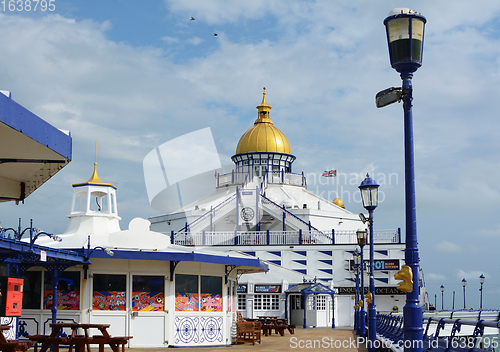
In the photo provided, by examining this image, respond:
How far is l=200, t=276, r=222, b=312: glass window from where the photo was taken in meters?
18.9

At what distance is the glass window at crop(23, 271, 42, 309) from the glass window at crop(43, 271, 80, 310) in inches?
8.1

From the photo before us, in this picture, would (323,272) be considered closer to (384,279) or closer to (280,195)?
(384,279)

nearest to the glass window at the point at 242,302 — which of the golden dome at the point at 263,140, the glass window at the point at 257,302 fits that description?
the glass window at the point at 257,302

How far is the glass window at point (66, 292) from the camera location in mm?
17625

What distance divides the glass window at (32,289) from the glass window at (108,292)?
1571mm

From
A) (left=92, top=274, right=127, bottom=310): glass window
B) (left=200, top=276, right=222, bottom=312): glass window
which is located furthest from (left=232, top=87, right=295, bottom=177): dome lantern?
(left=92, top=274, right=127, bottom=310): glass window

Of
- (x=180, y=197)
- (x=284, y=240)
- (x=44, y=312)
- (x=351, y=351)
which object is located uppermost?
(x=180, y=197)

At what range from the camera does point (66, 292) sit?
1769 centimetres

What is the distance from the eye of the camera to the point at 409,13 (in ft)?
30.0

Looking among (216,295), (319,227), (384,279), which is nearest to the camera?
(216,295)

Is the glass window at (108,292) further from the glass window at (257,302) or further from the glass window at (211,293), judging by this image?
the glass window at (257,302)

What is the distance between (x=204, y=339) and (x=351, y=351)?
14.1 ft

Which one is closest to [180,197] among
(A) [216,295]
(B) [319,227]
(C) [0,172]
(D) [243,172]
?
(D) [243,172]

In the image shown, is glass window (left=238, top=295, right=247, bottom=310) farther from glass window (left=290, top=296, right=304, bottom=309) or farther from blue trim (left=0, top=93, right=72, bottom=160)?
blue trim (left=0, top=93, right=72, bottom=160)
